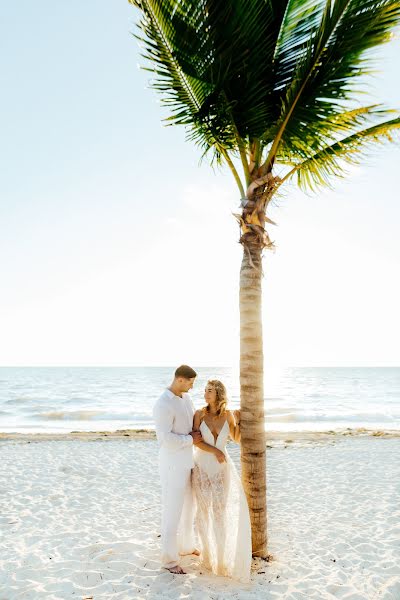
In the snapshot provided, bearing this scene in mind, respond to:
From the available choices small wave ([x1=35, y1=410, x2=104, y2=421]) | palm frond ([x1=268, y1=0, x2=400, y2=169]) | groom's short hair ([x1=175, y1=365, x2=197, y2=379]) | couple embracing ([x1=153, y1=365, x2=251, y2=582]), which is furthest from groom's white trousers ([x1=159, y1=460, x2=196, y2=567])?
small wave ([x1=35, y1=410, x2=104, y2=421])

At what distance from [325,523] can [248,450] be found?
255cm

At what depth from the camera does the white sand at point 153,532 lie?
4480 mm

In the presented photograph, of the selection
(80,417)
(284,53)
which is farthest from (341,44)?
(80,417)

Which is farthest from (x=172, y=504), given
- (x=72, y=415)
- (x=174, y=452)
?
(x=72, y=415)

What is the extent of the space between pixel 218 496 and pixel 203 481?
0.66 feet

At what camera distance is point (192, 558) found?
16.7 ft

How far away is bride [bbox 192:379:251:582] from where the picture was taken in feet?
15.1

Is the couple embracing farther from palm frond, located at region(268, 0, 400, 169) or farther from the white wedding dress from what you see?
palm frond, located at region(268, 0, 400, 169)

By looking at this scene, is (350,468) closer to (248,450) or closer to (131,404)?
(248,450)

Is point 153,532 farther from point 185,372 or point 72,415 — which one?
point 72,415

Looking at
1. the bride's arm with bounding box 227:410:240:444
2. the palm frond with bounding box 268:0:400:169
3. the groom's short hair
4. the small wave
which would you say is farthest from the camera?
the small wave

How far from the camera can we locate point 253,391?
473 cm

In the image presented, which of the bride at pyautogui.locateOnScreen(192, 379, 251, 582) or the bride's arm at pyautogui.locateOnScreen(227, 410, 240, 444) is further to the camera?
the bride's arm at pyautogui.locateOnScreen(227, 410, 240, 444)

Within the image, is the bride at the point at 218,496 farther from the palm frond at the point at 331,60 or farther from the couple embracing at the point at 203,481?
the palm frond at the point at 331,60
